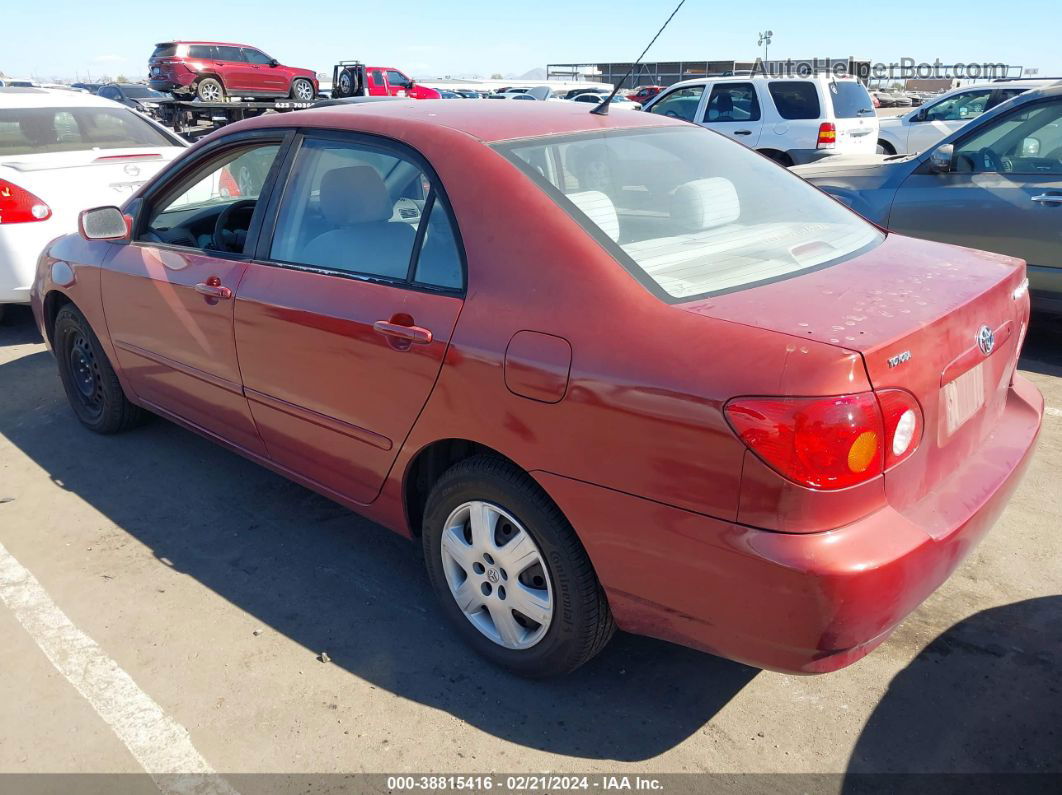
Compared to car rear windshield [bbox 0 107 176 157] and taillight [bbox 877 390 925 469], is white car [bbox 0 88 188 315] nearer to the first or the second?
car rear windshield [bbox 0 107 176 157]

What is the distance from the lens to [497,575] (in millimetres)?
2693

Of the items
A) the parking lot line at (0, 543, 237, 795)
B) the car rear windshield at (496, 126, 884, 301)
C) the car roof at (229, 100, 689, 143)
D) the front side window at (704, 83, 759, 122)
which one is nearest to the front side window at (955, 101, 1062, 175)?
the car rear windshield at (496, 126, 884, 301)

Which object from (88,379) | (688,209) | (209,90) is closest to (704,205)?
(688,209)

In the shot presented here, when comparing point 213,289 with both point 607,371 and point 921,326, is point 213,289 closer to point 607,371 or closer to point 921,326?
point 607,371

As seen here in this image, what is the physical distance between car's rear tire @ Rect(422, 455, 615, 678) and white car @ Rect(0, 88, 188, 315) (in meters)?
4.70

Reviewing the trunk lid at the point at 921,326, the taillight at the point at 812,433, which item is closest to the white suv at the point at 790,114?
the trunk lid at the point at 921,326

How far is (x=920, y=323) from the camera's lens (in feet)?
7.22

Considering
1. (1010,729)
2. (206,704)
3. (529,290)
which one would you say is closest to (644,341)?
(529,290)

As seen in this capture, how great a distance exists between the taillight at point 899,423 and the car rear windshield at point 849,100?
11289 millimetres

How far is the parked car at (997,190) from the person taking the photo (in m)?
5.37

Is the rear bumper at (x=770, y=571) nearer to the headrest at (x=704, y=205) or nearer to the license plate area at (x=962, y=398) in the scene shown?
the license plate area at (x=962, y=398)

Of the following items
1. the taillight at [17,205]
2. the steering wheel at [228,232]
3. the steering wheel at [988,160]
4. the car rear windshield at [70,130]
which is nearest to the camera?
the steering wheel at [228,232]

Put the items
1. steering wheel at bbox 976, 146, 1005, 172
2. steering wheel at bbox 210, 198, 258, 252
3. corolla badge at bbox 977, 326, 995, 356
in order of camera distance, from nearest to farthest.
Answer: corolla badge at bbox 977, 326, 995, 356, steering wheel at bbox 210, 198, 258, 252, steering wheel at bbox 976, 146, 1005, 172

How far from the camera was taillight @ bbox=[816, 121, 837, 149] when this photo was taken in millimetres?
11930
